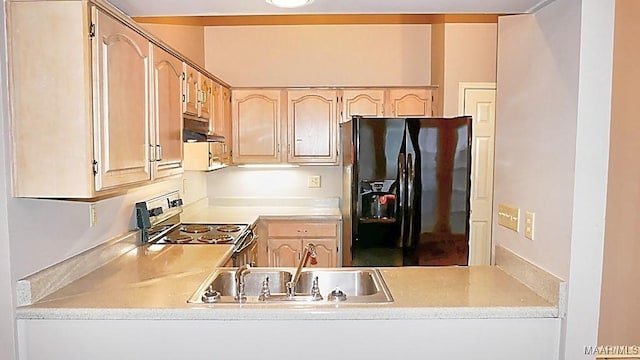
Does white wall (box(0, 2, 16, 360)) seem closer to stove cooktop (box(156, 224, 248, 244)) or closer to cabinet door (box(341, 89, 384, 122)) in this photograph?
stove cooktop (box(156, 224, 248, 244))

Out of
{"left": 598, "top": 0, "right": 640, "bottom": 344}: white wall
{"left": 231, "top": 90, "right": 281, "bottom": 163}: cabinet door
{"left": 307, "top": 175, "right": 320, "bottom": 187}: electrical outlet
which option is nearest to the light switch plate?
{"left": 598, "top": 0, "right": 640, "bottom": 344}: white wall

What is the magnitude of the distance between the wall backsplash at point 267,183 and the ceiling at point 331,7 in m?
2.86

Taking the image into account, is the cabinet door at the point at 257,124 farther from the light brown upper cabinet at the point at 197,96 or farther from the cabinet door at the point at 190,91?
the cabinet door at the point at 190,91

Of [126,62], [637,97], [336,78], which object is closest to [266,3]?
[126,62]

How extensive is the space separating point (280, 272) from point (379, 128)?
4.96ft

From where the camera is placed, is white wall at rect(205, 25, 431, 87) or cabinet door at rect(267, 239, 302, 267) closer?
cabinet door at rect(267, 239, 302, 267)

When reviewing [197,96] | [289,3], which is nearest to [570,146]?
[289,3]

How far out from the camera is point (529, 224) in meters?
2.02

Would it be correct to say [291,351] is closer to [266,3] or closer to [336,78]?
[266,3]

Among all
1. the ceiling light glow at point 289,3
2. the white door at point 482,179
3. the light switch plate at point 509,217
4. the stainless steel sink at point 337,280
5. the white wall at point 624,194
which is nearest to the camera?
the ceiling light glow at point 289,3

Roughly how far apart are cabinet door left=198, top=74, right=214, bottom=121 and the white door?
7.32 ft

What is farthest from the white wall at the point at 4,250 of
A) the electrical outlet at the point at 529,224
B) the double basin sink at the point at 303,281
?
the electrical outlet at the point at 529,224

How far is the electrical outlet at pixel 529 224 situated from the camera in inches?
78.7

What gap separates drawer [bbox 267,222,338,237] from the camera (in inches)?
167
